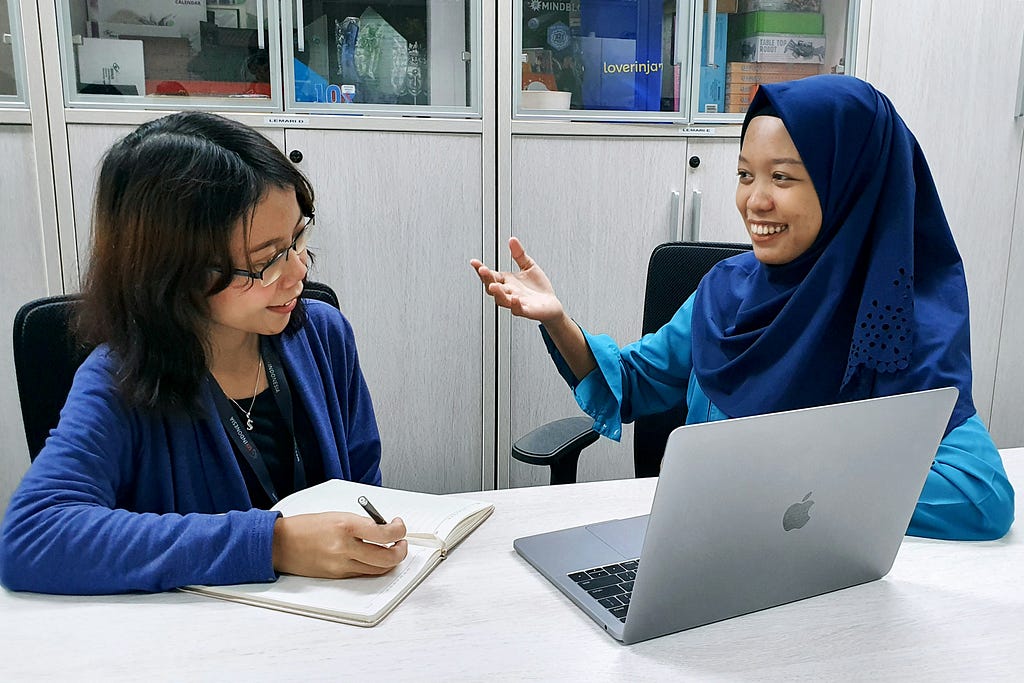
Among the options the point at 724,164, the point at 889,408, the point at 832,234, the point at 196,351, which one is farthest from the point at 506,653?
the point at 724,164

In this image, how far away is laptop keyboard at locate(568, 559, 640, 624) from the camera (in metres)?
0.95

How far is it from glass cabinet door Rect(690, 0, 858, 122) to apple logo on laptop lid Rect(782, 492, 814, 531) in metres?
1.85

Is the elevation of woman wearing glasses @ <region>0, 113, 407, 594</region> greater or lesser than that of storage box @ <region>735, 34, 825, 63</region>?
lesser

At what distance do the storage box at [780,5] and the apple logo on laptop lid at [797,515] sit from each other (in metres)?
2.09

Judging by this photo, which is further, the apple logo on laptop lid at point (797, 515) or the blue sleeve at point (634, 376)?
the blue sleeve at point (634, 376)

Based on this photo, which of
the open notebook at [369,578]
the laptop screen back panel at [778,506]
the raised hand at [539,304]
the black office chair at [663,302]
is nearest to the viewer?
the laptop screen back panel at [778,506]

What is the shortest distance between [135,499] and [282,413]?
236 millimetres

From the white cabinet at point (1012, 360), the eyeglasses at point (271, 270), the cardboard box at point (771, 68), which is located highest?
the cardboard box at point (771, 68)

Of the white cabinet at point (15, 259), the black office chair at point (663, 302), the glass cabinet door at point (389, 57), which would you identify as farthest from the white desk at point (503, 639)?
the glass cabinet door at point (389, 57)

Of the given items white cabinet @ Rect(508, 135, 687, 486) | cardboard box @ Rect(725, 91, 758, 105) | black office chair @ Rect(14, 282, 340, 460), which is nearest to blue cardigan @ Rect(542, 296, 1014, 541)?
black office chair @ Rect(14, 282, 340, 460)

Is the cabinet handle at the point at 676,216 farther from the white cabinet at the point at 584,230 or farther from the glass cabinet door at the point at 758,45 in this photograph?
the glass cabinet door at the point at 758,45

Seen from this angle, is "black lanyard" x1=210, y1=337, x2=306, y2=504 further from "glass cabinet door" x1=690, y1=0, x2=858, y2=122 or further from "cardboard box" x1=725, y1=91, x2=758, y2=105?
"cardboard box" x1=725, y1=91, x2=758, y2=105

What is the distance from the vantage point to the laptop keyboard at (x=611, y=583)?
3.12 ft

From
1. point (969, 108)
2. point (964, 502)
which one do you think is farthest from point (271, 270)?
point (969, 108)
